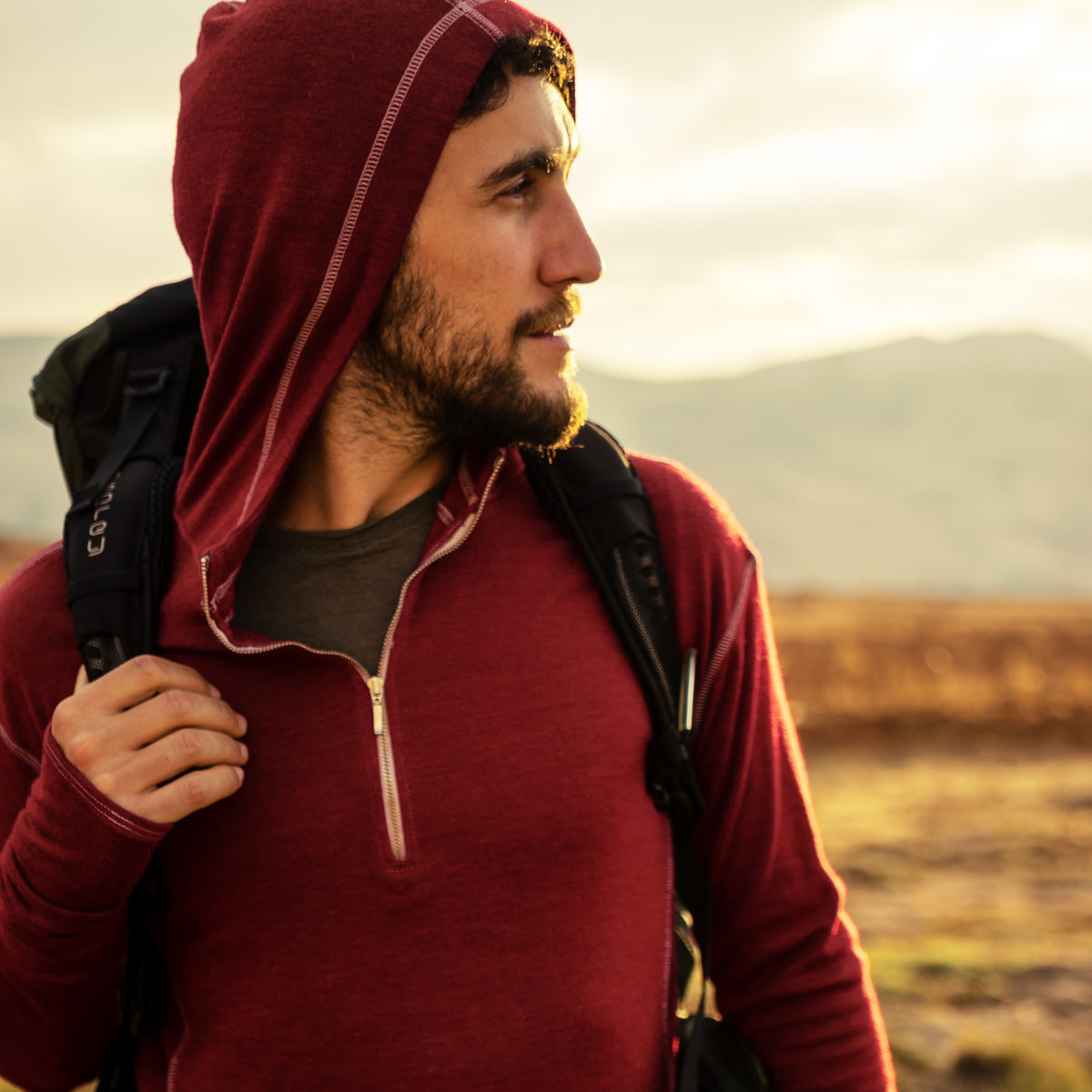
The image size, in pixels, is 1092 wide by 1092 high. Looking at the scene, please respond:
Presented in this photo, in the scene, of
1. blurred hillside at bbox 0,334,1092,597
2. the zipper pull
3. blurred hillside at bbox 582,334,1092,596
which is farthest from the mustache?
blurred hillside at bbox 0,334,1092,597

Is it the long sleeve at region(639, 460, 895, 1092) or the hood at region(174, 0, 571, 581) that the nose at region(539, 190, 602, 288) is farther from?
the long sleeve at region(639, 460, 895, 1092)

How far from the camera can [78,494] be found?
6.31 feet

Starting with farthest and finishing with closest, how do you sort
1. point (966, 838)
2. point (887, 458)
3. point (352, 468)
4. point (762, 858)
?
point (887, 458) → point (966, 838) → point (352, 468) → point (762, 858)

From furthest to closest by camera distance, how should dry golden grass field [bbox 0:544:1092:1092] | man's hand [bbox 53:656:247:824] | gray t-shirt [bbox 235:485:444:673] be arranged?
dry golden grass field [bbox 0:544:1092:1092] < gray t-shirt [bbox 235:485:444:673] < man's hand [bbox 53:656:247:824]

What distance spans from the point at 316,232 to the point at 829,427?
170017 mm

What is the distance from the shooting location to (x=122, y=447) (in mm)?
1953

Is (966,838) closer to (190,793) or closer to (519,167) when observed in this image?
(519,167)

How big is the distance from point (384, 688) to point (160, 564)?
1.33 feet

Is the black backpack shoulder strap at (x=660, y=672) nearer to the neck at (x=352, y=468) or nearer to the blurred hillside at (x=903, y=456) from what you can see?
the neck at (x=352, y=468)

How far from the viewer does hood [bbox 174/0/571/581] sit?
5.91ft

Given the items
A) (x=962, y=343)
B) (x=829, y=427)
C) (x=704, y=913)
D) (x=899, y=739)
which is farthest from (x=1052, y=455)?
(x=704, y=913)

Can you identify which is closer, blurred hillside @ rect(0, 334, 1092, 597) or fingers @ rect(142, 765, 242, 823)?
fingers @ rect(142, 765, 242, 823)

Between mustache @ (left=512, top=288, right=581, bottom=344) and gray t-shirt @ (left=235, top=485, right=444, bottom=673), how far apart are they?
321 millimetres

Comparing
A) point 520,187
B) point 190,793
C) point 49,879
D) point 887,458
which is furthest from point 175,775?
point 887,458
